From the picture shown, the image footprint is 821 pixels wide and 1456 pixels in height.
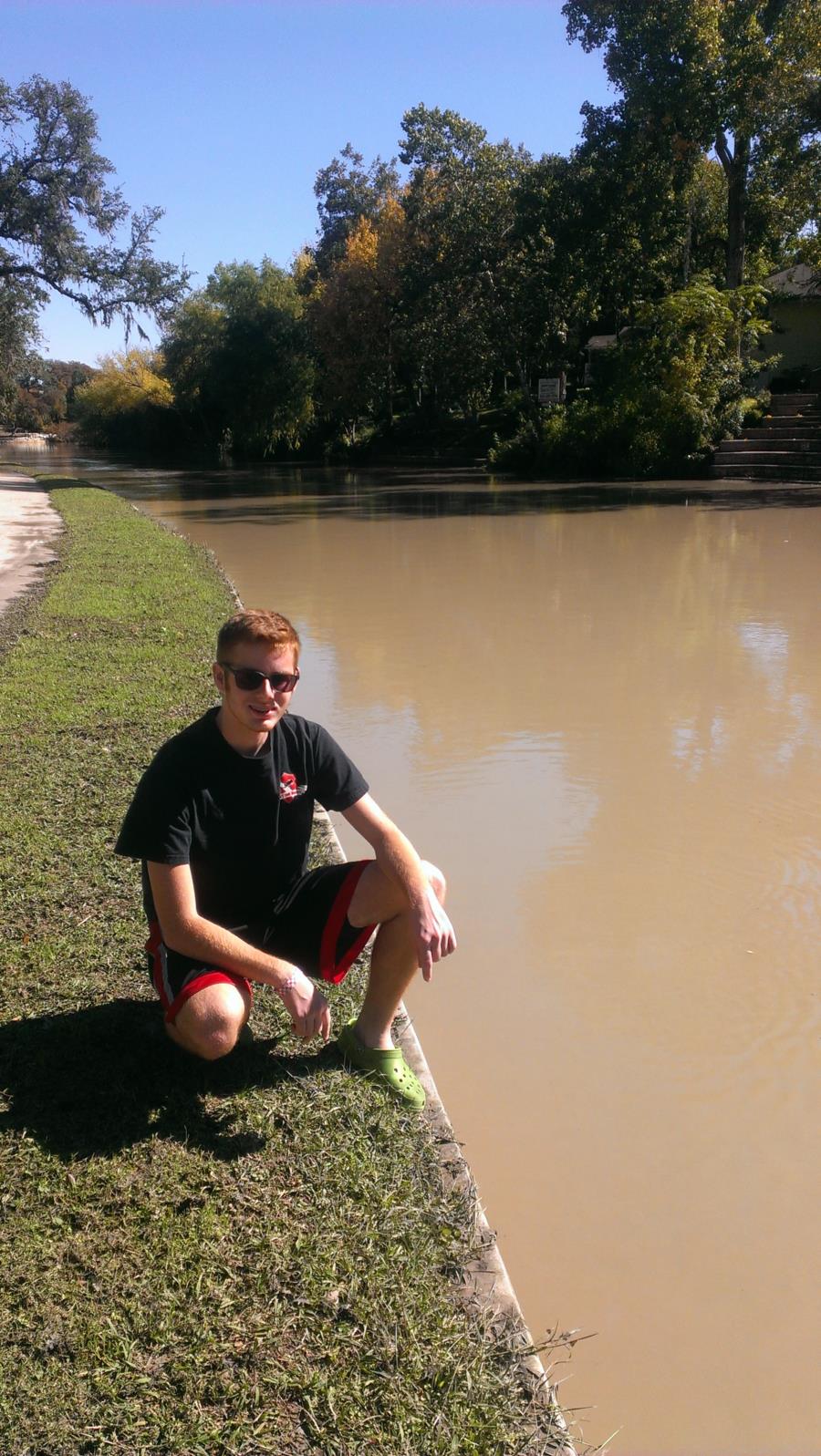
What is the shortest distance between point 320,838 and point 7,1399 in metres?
2.70

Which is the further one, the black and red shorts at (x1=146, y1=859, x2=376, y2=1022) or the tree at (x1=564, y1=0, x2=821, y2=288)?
the tree at (x1=564, y1=0, x2=821, y2=288)

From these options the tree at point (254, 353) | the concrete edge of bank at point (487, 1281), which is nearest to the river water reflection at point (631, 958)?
the concrete edge of bank at point (487, 1281)

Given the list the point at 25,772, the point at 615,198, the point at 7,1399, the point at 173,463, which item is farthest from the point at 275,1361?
the point at 173,463

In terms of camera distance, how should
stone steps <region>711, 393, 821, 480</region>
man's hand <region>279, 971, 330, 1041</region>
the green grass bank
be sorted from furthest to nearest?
stone steps <region>711, 393, 821, 480</region>, man's hand <region>279, 971, 330, 1041</region>, the green grass bank

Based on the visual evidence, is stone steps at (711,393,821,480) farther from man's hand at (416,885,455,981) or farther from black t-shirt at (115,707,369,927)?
man's hand at (416,885,455,981)

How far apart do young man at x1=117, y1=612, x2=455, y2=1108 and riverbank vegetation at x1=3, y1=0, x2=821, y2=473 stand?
23.4 meters

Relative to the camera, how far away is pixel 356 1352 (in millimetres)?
2029

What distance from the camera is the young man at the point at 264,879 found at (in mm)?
2689

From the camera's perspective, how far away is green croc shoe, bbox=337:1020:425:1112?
9.33 ft

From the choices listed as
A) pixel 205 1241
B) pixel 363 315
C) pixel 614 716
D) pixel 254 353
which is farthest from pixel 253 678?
pixel 254 353

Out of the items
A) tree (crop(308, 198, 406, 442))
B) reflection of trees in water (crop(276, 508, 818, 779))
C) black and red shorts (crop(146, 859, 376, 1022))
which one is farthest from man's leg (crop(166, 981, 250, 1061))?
tree (crop(308, 198, 406, 442))

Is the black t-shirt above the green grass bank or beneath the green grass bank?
above

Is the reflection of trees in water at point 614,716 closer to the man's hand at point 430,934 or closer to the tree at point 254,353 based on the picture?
the man's hand at point 430,934

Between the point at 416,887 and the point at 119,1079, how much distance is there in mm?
921
